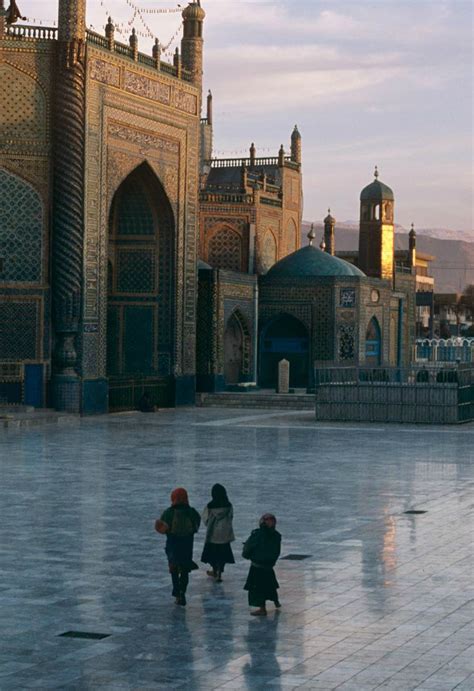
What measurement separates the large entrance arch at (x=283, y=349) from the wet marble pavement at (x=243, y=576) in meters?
18.3

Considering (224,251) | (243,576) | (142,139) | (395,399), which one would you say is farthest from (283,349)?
(243,576)

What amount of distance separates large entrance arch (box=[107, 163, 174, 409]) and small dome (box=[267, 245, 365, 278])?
766cm

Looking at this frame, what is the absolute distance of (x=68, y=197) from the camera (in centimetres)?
2931

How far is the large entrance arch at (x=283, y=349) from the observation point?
132 ft

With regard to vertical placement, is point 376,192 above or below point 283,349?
above

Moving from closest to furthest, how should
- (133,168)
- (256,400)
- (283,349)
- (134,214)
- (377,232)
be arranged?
(133,168), (134,214), (256,400), (283,349), (377,232)

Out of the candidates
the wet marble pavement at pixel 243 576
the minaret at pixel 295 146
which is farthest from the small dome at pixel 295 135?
the wet marble pavement at pixel 243 576

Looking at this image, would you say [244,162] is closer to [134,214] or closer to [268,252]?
[268,252]

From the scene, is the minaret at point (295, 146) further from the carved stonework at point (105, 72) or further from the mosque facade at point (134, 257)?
the carved stonework at point (105, 72)

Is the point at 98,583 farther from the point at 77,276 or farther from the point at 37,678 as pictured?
the point at 77,276

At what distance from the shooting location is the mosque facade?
95.9 feet

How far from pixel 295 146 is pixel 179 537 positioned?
4325 cm

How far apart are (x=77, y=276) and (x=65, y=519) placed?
15761 millimetres

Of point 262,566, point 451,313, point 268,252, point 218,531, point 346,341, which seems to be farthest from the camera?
point 451,313
